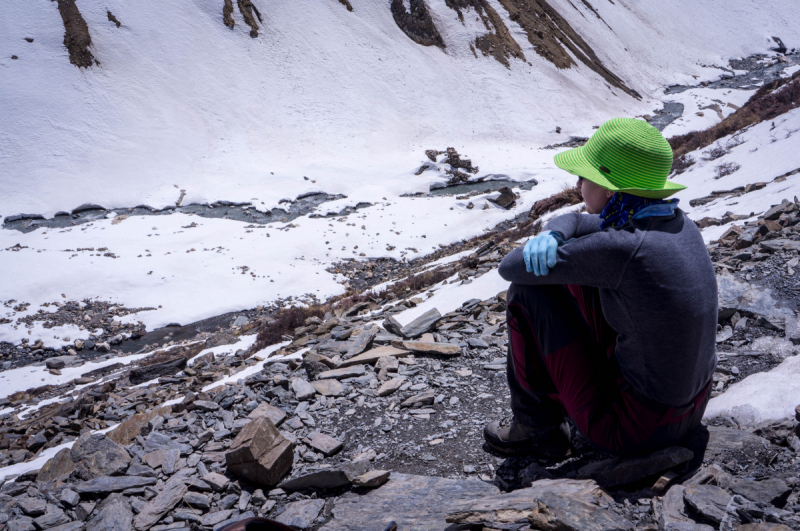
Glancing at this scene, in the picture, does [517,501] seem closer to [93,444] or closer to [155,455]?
[155,455]

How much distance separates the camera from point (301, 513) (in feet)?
9.80

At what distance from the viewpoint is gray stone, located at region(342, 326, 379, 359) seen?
585 cm

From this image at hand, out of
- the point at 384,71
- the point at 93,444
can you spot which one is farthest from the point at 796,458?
the point at 384,71

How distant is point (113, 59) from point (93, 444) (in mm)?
35895

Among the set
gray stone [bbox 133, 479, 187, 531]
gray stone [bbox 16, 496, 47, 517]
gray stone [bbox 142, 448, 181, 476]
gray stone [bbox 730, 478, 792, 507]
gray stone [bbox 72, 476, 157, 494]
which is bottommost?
gray stone [bbox 16, 496, 47, 517]

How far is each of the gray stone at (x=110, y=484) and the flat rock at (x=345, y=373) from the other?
1.93 meters

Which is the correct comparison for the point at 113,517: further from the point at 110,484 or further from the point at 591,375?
the point at 591,375

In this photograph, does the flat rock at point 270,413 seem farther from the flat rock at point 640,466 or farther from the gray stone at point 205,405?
the flat rock at point 640,466

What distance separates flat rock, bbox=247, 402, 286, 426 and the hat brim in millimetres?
3225

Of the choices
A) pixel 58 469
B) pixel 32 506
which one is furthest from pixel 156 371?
pixel 32 506

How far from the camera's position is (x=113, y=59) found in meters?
31.8

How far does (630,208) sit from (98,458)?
4.44 meters

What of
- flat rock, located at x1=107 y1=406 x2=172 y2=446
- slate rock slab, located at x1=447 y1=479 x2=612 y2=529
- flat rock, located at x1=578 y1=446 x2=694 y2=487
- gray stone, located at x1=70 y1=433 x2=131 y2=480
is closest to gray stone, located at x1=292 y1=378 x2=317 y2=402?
gray stone, located at x1=70 y1=433 x2=131 y2=480

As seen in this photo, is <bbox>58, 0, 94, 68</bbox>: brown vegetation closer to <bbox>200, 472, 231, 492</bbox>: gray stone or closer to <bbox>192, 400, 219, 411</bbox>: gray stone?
<bbox>192, 400, 219, 411</bbox>: gray stone
